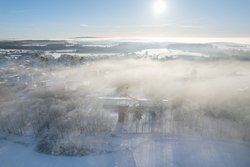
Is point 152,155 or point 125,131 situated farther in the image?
point 125,131

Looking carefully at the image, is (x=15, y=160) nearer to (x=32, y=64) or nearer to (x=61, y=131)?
(x=61, y=131)

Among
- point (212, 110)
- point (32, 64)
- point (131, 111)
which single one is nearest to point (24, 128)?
point (131, 111)

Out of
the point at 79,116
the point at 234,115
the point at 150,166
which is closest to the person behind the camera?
the point at 150,166

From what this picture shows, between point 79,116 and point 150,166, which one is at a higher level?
point 79,116

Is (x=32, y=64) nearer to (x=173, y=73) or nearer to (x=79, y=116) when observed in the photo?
(x=173, y=73)

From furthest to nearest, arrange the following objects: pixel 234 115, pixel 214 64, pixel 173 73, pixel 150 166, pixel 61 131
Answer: pixel 214 64 → pixel 173 73 → pixel 234 115 → pixel 61 131 → pixel 150 166

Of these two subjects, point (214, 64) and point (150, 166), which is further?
point (214, 64)

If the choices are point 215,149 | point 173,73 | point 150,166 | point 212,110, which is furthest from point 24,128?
point 173,73
